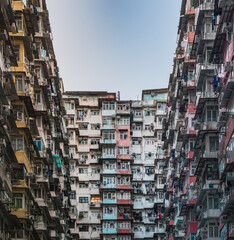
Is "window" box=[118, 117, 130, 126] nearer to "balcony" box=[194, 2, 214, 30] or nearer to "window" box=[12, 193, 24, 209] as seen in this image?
"balcony" box=[194, 2, 214, 30]

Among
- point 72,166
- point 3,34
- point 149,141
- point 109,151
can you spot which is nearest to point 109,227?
point 72,166

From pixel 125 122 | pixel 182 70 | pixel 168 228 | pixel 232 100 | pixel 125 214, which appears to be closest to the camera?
pixel 232 100

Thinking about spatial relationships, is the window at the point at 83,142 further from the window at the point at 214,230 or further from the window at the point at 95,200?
the window at the point at 214,230


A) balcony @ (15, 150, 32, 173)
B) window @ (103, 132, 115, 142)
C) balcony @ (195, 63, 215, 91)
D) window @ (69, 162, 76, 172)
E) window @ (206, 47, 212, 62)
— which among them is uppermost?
window @ (103, 132, 115, 142)

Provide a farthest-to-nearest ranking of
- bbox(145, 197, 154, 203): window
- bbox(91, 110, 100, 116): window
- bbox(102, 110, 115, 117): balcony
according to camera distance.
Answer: bbox(91, 110, 100, 116): window, bbox(102, 110, 115, 117): balcony, bbox(145, 197, 154, 203): window

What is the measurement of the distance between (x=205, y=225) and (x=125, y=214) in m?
34.4

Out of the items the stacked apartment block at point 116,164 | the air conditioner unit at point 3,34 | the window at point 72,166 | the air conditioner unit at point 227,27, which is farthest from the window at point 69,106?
the air conditioner unit at point 227,27

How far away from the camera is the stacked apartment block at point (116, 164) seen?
243 ft

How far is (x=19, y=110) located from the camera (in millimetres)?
37906

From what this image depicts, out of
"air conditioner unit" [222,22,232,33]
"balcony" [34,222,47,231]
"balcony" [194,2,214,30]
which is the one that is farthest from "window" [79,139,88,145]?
"air conditioner unit" [222,22,232,33]

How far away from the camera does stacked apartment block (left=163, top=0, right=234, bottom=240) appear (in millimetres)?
32188

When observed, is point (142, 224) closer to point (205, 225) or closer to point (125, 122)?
point (125, 122)

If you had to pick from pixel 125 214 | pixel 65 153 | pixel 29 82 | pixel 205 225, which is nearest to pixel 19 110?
pixel 29 82

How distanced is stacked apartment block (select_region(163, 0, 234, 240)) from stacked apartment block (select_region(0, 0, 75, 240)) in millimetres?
11813
